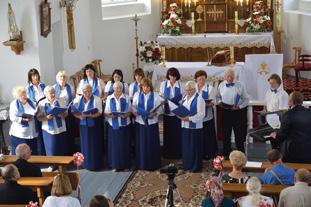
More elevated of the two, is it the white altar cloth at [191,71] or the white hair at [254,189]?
the white altar cloth at [191,71]

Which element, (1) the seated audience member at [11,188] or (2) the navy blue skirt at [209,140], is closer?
(1) the seated audience member at [11,188]

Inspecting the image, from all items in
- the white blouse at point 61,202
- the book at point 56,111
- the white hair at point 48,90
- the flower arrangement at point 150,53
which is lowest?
the white blouse at point 61,202

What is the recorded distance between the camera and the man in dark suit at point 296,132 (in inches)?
309

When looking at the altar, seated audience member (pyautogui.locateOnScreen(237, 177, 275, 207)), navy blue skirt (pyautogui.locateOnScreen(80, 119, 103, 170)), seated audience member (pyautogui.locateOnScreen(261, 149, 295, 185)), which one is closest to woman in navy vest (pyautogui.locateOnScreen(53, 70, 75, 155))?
navy blue skirt (pyautogui.locateOnScreen(80, 119, 103, 170))

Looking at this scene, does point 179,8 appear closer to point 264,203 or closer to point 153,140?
point 153,140

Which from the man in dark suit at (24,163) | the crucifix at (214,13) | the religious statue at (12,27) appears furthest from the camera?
the crucifix at (214,13)

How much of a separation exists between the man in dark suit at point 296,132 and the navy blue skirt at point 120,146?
9.64 feet

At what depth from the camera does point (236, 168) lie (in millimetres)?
6883

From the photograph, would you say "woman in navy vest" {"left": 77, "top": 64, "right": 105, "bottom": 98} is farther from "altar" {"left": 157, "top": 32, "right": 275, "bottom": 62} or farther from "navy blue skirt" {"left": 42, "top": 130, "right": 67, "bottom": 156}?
"altar" {"left": 157, "top": 32, "right": 275, "bottom": 62}

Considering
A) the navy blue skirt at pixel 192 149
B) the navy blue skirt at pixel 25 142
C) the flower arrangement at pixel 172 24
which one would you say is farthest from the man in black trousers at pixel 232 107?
the flower arrangement at pixel 172 24

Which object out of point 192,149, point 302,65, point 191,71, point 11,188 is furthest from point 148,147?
point 302,65

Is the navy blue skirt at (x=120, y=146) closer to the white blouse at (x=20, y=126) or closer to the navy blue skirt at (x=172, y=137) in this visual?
the navy blue skirt at (x=172, y=137)

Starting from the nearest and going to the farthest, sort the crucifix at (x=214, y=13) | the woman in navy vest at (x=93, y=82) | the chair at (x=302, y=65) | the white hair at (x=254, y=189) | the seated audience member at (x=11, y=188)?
→ the white hair at (x=254, y=189) < the seated audience member at (x=11, y=188) < the woman in navy vest at (x=93, y=82) < the chair at (x=302, y=65) < the crucifix at (x=214, y=13)

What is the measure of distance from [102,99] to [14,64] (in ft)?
7.21
